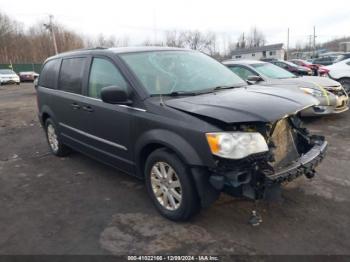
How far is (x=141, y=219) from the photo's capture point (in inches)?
141

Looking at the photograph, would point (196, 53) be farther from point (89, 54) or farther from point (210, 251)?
point (210, 251)

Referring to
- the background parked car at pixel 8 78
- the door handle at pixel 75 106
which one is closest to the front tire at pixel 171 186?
the door handle at pixel 75 106

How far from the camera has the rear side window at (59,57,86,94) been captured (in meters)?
4.68

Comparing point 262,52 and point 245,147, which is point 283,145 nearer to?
point 245,147

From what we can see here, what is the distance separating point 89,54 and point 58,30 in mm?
60535

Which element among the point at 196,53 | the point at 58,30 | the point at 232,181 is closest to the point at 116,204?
the point at 232,181

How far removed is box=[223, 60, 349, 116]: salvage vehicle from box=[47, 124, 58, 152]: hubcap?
13.6 ft

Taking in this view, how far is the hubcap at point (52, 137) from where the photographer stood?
19.4ft

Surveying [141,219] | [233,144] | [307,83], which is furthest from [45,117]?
[307,83]

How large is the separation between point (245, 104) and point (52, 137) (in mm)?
4066

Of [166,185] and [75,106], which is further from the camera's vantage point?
[75,106]

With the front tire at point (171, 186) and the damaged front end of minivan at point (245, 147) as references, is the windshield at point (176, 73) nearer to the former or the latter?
the damaged front end of minivan at point (245, 147)

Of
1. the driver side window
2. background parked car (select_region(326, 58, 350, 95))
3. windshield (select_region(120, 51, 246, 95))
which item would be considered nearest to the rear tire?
the driver side window

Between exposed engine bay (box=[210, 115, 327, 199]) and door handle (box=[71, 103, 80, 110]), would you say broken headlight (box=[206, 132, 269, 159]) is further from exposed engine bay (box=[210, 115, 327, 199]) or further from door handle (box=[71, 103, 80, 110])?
door handle (box=[71, 103, 80, 110])
